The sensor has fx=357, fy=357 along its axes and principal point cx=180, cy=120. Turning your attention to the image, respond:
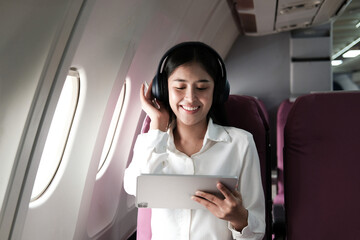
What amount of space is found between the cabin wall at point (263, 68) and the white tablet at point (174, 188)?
3.22 meters

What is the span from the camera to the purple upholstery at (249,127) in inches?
67.0

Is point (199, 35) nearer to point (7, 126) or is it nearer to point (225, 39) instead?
point (225, 39)

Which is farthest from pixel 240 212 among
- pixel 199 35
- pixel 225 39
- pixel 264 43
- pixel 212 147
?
pixel 264 43

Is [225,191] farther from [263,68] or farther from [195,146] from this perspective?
[263,68]

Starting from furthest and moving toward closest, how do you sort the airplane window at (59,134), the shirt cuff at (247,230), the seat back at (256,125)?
the airplane window at (59,134), the seat back at (256,125), the shirt cuff at (247,230)

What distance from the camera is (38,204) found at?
1755 millimetres

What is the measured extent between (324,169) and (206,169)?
552 mm

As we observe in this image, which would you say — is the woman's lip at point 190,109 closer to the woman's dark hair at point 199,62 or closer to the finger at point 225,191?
the woman's dark hair at point 199,62

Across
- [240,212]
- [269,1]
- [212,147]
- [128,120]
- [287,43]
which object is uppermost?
[287,43]

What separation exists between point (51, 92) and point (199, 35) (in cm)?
220

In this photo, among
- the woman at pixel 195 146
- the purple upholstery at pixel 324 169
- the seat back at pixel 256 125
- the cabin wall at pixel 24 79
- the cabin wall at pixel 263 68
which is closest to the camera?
the cabin wall at pixel 24 79

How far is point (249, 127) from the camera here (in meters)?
1.79

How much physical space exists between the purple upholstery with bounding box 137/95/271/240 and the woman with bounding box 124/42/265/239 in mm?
105

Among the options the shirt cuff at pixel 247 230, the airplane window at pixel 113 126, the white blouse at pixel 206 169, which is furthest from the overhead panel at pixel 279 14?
the shirt cuff at pixel 247 230
